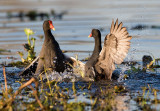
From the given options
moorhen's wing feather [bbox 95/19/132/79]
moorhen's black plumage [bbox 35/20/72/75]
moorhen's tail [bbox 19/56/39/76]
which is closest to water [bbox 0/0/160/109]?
moorhen's tail [bbox 19/56/39/76]

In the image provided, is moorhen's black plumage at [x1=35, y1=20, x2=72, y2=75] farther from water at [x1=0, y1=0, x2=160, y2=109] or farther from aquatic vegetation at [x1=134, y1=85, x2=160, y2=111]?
aquatic vegetation at [x1=134, y1=85, x2=160, y2=111]

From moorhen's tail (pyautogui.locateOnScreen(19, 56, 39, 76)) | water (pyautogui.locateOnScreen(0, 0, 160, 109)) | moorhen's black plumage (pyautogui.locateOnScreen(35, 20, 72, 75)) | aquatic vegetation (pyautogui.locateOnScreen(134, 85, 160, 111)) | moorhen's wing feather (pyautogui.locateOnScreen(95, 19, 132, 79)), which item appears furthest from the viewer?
water (pyautogui.locateOnScreen(0, 0, 160, 109))

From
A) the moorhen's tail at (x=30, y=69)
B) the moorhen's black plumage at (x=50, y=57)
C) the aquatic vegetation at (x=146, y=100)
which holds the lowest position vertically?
the aquatic vegetation at (x=146, y=100)

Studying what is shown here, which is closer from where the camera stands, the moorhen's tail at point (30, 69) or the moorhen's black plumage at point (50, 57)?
the moorhen's black plumage at point (50, 57)

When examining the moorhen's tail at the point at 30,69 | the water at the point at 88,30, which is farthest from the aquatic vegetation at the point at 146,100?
the moorhen's tail at the point at 30,69

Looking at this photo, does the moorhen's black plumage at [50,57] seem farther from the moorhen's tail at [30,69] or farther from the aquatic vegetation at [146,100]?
the aquatic vegetation at [146,100]

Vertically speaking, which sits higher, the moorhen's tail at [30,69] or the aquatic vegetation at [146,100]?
the moorhen's tail at [30,69]

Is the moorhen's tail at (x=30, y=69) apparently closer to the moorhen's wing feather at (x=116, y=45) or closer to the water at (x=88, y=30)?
the water at (x=88, y=30)

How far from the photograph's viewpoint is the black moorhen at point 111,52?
7078mm

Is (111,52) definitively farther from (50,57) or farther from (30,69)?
(30,69)

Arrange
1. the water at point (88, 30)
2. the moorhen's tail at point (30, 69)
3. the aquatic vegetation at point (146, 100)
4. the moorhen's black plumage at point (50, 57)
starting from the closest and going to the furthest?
the aquatic vegetation at point (146, 100), the moorhen's black plumage at point (50, 57), the moorhen's tail at point (30, 69), the water at point (88, 30)

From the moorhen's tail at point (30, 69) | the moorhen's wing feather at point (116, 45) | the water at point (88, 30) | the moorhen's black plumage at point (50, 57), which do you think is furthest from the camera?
the water at point (88, 30)

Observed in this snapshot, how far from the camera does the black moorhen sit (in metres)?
7.08

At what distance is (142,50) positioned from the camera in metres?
10.9
